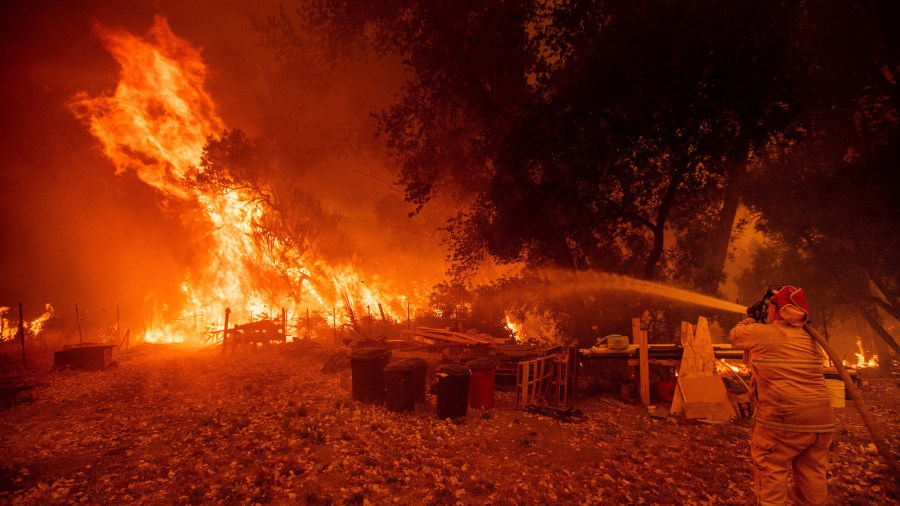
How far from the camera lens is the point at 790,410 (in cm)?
479

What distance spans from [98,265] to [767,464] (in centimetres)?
4273

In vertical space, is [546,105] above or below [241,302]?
above

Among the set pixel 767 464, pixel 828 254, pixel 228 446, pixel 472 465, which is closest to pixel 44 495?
pixel 228 446

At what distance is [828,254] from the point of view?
2111cm

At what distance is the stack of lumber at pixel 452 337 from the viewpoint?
16.1m

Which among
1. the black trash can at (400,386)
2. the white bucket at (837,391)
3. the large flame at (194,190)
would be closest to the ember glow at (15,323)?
the large flame at (194,190)

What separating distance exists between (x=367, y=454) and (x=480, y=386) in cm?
420

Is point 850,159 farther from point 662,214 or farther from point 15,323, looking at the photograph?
point 15,323

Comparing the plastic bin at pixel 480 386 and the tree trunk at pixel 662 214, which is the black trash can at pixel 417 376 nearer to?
the plastic bin at pixel 480 386

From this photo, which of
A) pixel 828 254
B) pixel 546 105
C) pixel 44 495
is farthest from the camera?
pixel 828 254

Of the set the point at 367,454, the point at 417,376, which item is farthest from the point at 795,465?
the point at 417,376

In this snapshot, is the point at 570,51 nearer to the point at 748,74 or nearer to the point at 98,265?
the point at 748,74

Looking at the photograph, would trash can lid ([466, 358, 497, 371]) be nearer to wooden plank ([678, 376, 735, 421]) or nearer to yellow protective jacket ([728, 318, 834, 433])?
wooden plank ([678, 376, 735, 421])

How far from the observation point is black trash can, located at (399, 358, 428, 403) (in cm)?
1120
